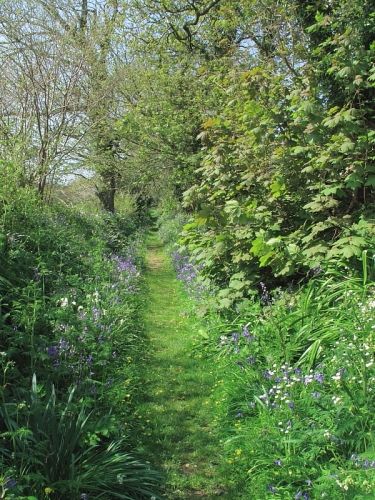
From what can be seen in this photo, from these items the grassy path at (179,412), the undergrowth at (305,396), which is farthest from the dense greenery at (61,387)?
the undergrowth at (305,396)

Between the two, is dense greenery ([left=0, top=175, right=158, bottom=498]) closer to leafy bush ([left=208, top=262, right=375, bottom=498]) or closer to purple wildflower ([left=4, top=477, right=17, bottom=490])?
purple wildflower ([left=4, top=477, right=17, bottom=490])

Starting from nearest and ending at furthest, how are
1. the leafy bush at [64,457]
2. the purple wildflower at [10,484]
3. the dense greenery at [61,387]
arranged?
the purple wildflower at [10,484]
the leafy bush at [64,457]
the dense greenery at [61,387]

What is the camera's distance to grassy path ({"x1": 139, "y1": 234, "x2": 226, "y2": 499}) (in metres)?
3.74

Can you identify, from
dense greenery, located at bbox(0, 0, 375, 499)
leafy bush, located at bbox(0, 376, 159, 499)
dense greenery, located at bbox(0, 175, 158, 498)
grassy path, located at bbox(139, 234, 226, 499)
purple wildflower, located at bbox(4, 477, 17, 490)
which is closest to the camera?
purple wildflower, located at bbox(4, 477, 17, 490)

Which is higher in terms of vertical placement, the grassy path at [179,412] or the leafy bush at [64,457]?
the leafy bush at [64,457]

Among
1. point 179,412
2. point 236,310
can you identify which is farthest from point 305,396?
point 236,310

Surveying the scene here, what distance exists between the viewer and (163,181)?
19312 millimetres

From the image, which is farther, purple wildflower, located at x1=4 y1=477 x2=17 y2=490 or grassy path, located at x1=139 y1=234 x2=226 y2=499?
grassy path, located at x1=139 y1=234 x2=226 y2=499

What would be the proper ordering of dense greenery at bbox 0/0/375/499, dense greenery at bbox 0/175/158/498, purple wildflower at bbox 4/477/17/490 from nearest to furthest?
purple wildflower at bbox 4/477/17/490, dense greenery at bbox 0/175/158/498, dense greenery at bbox 0/0/375/499

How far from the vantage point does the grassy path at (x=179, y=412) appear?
374 cm

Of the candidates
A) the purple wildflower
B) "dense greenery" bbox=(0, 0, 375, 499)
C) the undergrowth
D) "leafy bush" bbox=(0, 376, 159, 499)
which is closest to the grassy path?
"dense greenery" bbox=(0, 0, 375, 499)

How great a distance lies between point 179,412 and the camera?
489 centimetres

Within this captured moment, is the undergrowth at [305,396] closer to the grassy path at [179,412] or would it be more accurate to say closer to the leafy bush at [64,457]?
the grassy path at [179,412]

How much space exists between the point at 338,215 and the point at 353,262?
1.00 meters
